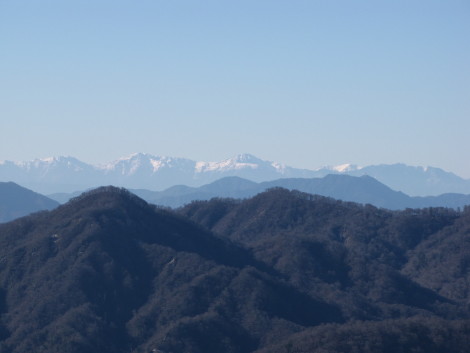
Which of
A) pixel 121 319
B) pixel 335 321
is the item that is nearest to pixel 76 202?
pixel 121 319

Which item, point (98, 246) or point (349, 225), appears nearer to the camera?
point (98, 246)

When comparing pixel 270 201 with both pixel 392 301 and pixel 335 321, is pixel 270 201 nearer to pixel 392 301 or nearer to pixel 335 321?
pixel 392 301

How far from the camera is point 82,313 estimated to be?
92.9m

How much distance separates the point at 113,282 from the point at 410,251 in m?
68.9

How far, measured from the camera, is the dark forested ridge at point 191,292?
8706 cm

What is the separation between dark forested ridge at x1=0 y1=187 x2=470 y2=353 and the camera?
87.1 m

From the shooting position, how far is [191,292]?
320 feet

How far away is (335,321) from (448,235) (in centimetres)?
6144

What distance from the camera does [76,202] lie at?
124 metres

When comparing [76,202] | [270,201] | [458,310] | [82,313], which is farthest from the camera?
[270,201]

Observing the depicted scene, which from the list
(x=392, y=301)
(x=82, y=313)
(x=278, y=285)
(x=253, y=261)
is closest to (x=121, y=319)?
(x=82, y=313)

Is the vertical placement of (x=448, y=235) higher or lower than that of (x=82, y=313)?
higher

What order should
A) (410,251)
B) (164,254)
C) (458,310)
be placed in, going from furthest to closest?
1. (410,251)
2. (458,310)
3. (164,254)

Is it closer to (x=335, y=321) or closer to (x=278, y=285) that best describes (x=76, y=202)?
(x=278, y=285)
